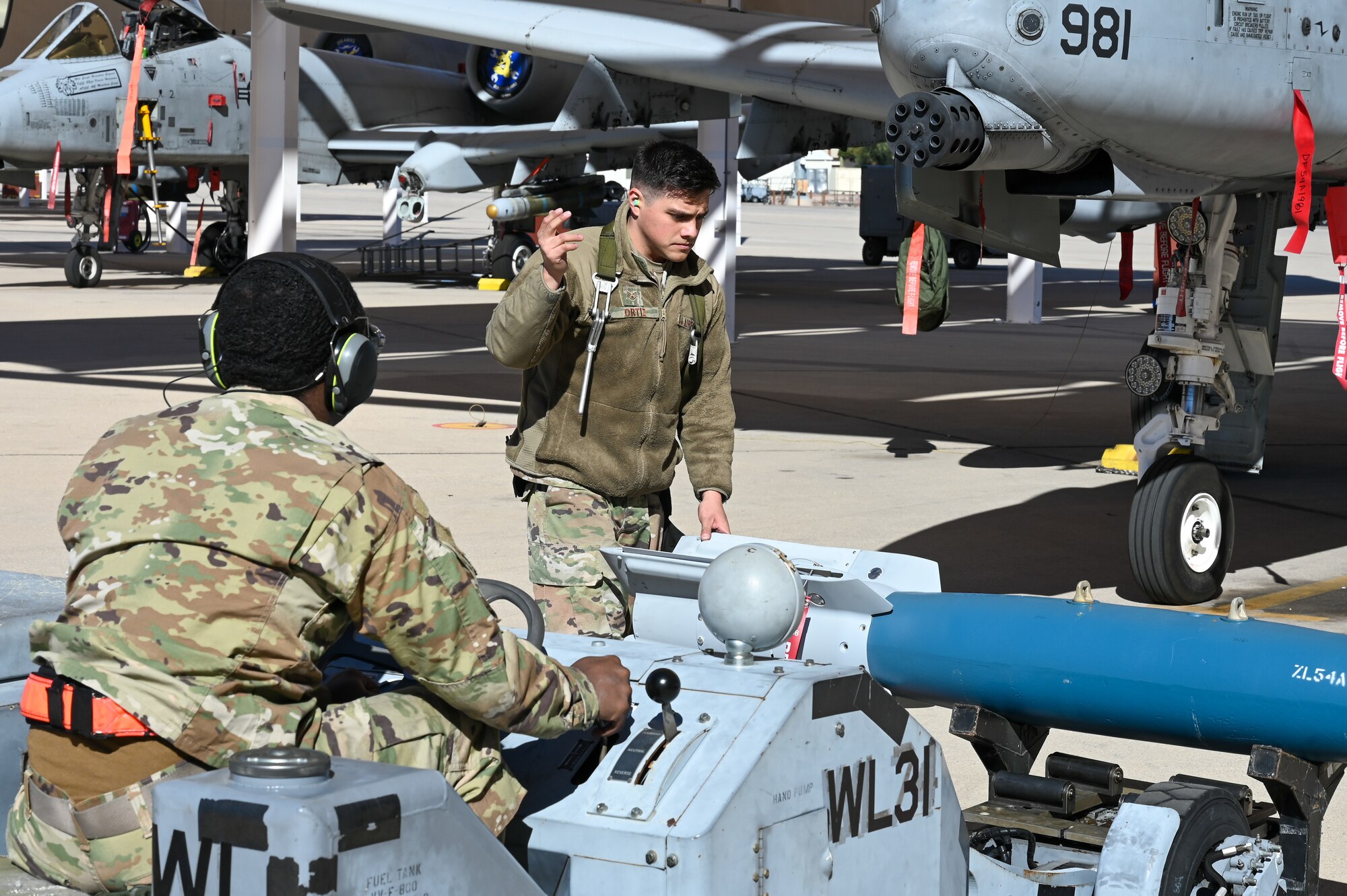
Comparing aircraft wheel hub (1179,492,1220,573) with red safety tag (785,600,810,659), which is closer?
red safety tag (785,600,810,659)

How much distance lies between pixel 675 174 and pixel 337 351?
1922mm

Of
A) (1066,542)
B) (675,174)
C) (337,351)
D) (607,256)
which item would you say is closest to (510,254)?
(1066,542)

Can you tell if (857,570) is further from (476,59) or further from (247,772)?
(476,59)

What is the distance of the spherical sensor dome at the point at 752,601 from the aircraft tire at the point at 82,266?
21.9 metres

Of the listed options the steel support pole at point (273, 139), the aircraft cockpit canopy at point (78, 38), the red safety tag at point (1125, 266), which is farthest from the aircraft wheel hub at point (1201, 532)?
the aircraft cockpit canopy at point (78, 38)

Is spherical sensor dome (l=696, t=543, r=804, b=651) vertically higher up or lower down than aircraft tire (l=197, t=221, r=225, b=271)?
lower down

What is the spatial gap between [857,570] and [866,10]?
1508 cm

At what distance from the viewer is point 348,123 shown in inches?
985

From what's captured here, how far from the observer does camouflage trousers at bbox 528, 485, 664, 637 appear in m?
4.63

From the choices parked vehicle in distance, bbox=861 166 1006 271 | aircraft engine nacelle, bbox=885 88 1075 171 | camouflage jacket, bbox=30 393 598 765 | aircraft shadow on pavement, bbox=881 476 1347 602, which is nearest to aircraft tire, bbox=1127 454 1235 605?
aircraft shadow on pavement, bbox=881 476 1347 602

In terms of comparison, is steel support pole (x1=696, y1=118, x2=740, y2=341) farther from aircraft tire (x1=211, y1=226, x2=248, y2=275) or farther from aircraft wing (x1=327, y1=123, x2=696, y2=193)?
aircraft tire (x1=211, y1=226, x2=248, y2=275)

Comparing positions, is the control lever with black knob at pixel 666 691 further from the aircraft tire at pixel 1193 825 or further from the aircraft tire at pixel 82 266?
the aircraft tire at pixel 82 266

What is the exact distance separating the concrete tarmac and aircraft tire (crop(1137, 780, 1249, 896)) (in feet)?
1.12

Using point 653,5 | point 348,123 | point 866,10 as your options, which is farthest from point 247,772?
point 348,123
